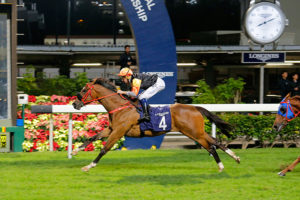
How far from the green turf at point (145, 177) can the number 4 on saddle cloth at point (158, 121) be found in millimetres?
594

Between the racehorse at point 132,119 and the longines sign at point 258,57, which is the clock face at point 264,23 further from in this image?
the racehorse at point 132,119

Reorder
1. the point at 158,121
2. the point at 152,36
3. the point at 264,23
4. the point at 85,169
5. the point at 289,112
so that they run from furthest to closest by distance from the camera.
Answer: the point at 264,23
the point at 152,36
the point at 158,121
the point at 289,112
the point at 85,169

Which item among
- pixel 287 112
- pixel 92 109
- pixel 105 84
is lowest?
pixel 92 109

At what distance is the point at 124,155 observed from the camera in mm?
9977

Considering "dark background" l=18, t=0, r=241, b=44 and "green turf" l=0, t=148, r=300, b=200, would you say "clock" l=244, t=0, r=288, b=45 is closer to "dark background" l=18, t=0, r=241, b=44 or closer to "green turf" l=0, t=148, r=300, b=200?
"green turf" l=0, t=148, r=300, b=200

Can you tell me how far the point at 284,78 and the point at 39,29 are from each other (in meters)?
8.03

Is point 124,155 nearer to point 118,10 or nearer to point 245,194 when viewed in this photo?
point 245,194

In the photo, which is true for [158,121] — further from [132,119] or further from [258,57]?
[258,57]

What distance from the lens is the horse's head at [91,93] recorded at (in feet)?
28.1

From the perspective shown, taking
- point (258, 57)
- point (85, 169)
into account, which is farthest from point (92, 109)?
point (258, 57)

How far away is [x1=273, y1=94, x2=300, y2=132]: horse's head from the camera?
8203mm

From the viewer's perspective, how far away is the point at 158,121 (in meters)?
8.32

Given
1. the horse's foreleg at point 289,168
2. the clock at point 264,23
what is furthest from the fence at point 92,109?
the horse's foreleg at point 289,168

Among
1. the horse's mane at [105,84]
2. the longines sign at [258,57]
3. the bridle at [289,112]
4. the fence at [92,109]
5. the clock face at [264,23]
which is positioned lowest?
the fence at [92,109]
